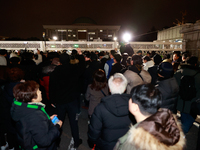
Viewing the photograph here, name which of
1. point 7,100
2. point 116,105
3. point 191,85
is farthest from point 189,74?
point 7,100

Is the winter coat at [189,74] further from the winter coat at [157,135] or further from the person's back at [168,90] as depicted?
the winter coat at [157,135]

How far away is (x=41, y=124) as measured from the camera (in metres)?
1.99

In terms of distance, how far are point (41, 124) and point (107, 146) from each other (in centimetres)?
104

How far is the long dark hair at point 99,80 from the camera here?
3707 mm

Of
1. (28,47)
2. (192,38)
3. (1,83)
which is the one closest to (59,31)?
(28,47)

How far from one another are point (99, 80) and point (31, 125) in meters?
2.08

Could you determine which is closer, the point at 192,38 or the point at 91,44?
the point at 192,38

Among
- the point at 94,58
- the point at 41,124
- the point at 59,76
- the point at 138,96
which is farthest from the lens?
the point at 94,58

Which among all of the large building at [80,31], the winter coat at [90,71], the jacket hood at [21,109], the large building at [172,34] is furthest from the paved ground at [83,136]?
the large building at [80,31]

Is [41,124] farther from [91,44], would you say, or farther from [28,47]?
[28,47]

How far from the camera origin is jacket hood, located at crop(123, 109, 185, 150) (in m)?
1.05

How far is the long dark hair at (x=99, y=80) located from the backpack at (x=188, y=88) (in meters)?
2.03

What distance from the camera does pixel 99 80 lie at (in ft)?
12.2

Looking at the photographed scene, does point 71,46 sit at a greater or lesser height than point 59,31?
lesser
